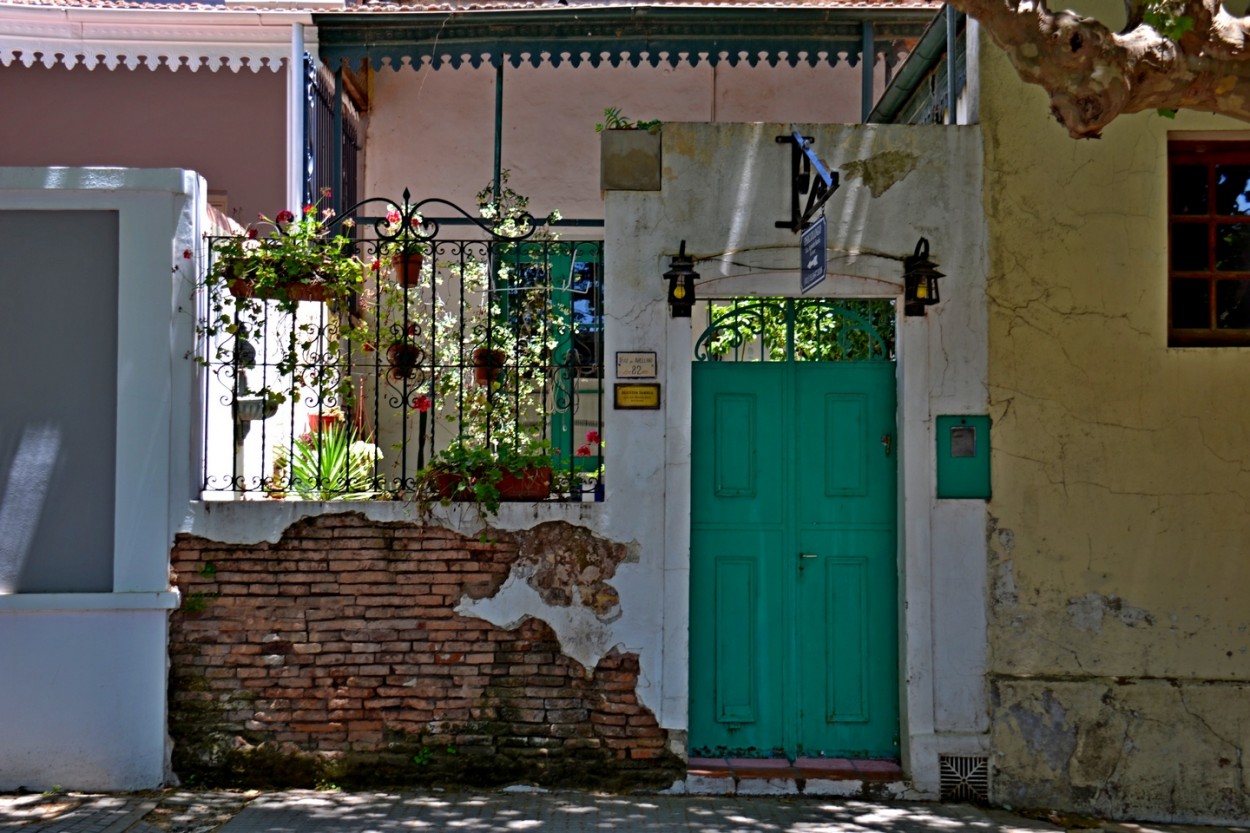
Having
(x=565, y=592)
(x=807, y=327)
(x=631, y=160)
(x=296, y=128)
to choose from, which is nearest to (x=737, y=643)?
(x=565, y=592)

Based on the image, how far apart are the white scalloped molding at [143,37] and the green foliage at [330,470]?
16.7 feet

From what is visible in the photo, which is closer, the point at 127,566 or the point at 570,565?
the point at 127,566

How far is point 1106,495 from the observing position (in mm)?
6512

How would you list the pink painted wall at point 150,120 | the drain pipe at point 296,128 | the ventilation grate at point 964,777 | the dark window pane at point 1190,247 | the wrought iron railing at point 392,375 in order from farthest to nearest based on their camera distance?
the pink painted wall at point 150,120
the drain pipe at point 296,128
the dark window pane at point 1190,247
the wrought iron railing at point 392,375
the ventilation grate at point 964,777

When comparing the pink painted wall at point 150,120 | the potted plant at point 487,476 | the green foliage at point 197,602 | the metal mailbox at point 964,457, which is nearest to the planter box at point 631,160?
the potted plant at point 487,476

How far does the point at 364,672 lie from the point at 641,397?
84.5 inches

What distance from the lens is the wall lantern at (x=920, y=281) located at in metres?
6.50

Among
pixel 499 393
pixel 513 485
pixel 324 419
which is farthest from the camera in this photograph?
pixel 324 419

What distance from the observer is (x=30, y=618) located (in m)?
6.41

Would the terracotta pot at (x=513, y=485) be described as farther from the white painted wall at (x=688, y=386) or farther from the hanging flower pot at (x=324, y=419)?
the hanging flower pot at (x=324, y=419)

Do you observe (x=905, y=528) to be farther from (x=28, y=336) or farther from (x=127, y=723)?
(x=28, y=336)

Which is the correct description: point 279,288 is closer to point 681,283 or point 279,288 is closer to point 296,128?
point 681,283

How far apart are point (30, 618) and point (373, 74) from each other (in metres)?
6.65

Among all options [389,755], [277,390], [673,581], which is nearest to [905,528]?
[673,581]
